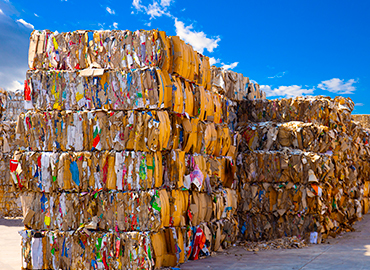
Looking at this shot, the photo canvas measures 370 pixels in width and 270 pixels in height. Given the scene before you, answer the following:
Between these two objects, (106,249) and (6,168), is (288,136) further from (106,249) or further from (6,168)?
(6,168)

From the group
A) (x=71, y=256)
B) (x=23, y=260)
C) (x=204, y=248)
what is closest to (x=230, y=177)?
(x=204, y=248)

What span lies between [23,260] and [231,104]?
17.5 feet

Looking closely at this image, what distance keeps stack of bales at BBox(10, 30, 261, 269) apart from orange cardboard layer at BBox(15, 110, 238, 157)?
0.02 meters

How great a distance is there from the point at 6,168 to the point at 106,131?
9.64 meters

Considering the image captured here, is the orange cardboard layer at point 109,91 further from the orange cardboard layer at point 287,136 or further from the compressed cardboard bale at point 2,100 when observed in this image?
the compressed cardboard bale at point 2,100

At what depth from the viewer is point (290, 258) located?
21.9 feet

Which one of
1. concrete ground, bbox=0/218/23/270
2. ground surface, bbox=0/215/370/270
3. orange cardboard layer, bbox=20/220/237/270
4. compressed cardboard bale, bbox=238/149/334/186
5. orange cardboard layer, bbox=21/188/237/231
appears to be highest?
compressed cardboard bale, bbox=238/149/334/186

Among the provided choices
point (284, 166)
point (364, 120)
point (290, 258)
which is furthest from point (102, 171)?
point (364, 120)

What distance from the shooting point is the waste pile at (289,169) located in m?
8.12

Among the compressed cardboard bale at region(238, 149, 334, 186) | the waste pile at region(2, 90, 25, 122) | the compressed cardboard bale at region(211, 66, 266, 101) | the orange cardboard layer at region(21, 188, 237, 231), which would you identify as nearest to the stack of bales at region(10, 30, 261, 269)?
the orange cardboard layer at region(21, 188, 237, 231)

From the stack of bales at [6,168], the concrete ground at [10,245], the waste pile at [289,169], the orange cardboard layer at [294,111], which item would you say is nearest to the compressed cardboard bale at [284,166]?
the waste pile at [289,169]

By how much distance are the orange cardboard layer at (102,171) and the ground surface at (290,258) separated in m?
1.39

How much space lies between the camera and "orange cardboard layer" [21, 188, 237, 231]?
18.3 ft

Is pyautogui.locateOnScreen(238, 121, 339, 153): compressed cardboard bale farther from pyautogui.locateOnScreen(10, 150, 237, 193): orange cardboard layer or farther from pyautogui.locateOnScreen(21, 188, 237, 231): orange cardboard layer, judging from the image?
pyautogui.locateOnScreen(21, 188, 237, 231): orange cardboard layer
